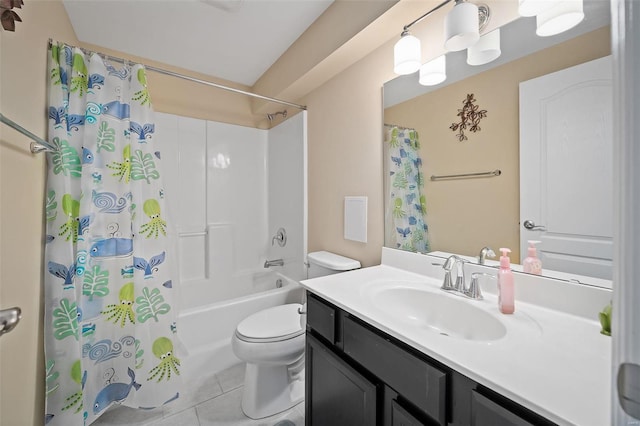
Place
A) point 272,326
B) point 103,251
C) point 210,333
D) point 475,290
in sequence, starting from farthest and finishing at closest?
point 210,333, point 272,326, point 103,251, point 475,290

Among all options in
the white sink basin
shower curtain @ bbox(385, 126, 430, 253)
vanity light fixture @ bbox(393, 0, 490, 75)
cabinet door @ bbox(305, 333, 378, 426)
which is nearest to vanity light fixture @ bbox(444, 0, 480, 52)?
vanity light fixture @ bbox(393, 0, 490, 75)

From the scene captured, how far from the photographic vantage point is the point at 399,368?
750mm

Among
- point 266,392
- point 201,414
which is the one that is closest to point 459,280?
point 266,392

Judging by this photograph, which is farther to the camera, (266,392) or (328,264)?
(328,264)

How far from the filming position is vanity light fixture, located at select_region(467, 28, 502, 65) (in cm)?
104

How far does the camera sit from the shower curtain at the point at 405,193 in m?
1.35

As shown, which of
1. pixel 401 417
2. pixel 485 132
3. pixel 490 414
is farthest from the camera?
pixel 485 132

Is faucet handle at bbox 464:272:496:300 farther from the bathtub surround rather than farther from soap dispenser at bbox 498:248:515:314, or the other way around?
the bathtub surround

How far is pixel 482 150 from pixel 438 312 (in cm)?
68

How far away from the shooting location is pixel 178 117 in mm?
2371

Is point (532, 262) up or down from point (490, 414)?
up

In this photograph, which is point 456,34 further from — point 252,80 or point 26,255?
point 252,80

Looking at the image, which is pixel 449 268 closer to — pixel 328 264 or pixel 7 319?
pixel 328 264

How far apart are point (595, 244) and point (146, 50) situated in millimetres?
2910
